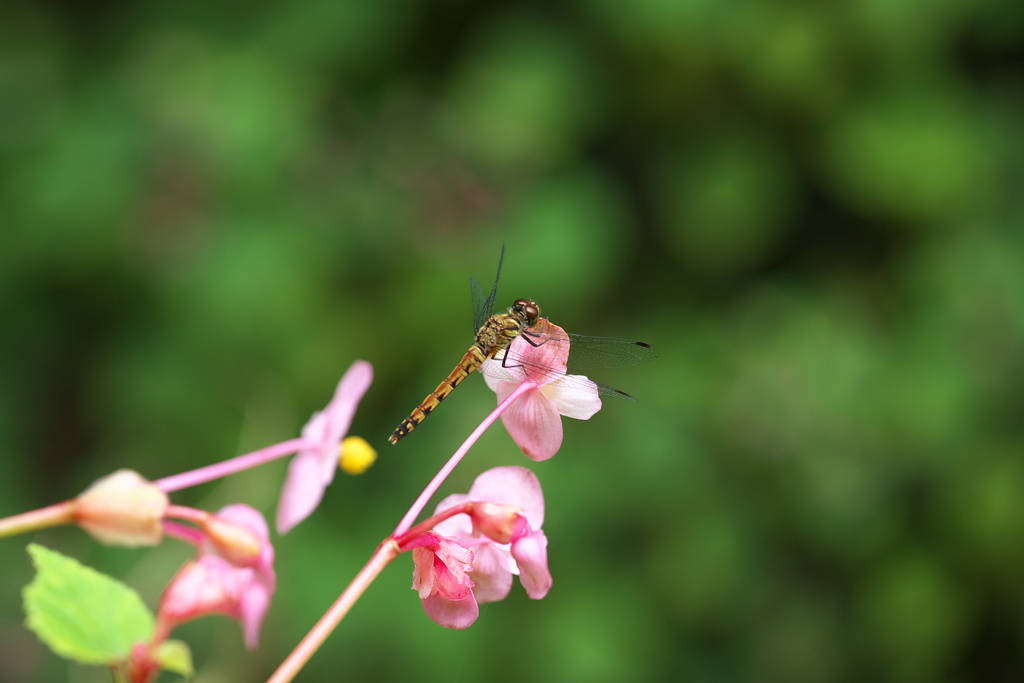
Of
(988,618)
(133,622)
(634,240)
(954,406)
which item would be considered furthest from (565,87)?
Result: (133,622)

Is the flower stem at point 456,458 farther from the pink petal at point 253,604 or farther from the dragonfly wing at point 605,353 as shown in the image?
the dragonfly wing at point 605,353

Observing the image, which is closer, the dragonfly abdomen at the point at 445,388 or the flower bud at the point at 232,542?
the flower bud at the point at 232,542

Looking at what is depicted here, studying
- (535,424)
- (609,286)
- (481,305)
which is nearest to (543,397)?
(535,424)

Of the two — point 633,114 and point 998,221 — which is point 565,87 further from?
point 998,221

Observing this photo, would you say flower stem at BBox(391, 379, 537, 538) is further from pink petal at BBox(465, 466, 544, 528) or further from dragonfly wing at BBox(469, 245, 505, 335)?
dragonfly wing at BBox(469, 245, 505, 335)

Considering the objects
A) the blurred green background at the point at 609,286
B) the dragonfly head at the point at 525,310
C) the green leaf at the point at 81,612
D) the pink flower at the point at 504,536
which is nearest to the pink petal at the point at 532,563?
the pink flower at the point at 504,536

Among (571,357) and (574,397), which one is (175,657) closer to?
(574,397)
